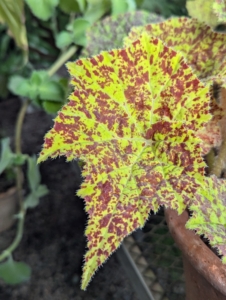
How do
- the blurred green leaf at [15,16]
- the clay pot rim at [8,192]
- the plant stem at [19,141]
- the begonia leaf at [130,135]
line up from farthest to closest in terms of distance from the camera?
the clay pot rim at [8,192], the plant stem at [19,141], the blurred green leaf at [15,16], the begonia leaf at [130,135]

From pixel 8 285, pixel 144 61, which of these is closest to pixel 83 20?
pixel 144 61

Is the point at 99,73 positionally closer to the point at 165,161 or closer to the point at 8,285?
the point at 165,161

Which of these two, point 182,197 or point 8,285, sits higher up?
point 182,197

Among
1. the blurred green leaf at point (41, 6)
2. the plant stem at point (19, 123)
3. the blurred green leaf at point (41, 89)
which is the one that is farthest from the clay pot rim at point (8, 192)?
the blurred green leaf at point (41, 6)

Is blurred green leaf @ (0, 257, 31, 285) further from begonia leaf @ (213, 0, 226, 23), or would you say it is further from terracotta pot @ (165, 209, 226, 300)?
begonia leaf @ (213, 0, 226, 23)

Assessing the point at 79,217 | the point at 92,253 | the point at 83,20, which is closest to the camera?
the point at 92,253

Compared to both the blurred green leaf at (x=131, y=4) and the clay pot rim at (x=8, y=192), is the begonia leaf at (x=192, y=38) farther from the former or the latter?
the clay pot rim at (x=8, y=192)

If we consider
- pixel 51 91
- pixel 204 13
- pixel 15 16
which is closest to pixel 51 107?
pixel 51 91

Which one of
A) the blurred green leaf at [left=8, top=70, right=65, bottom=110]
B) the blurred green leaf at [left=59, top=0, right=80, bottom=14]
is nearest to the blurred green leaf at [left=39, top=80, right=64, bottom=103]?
the blurred green leaf at [left=8, top=70, right=65, bottom=110]
